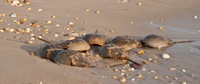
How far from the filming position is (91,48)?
5.59m

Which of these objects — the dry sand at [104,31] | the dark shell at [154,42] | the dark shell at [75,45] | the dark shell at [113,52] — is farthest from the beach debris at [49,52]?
the dark shell at [154,42]

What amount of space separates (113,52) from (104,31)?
139cm

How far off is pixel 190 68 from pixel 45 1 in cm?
378

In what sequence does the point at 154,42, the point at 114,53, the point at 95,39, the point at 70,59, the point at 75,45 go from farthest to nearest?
1. the point at 154,42
2. the point at 95,39
3. the point at 75,45
4. the point at 114,53
5. the point at 70,59

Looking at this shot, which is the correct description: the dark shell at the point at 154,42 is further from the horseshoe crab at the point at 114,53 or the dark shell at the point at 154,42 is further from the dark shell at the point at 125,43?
the horseshoe crab at the point at 114,53

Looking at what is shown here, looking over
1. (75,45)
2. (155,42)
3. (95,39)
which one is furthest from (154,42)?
(75,45)

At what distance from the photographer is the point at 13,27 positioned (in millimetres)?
6188

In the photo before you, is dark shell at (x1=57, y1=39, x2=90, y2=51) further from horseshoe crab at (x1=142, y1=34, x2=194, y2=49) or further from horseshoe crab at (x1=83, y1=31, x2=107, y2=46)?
horseshoe crab at (x1=142, y1=34, x2=194, y2=49)

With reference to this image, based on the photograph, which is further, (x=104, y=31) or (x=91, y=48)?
(x=104, y=31)

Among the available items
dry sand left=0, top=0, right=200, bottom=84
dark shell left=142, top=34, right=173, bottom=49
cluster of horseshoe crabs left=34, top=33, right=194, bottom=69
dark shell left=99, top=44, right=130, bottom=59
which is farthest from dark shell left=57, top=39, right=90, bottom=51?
dark shell left=142, top=34, right=173, bottom=49

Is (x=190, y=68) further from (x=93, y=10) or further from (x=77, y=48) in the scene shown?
(x=93, y=10)

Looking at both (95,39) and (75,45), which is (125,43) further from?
(75,45)

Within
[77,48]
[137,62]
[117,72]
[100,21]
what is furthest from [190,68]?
[100,21]

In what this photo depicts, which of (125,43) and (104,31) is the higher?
(125,43)
